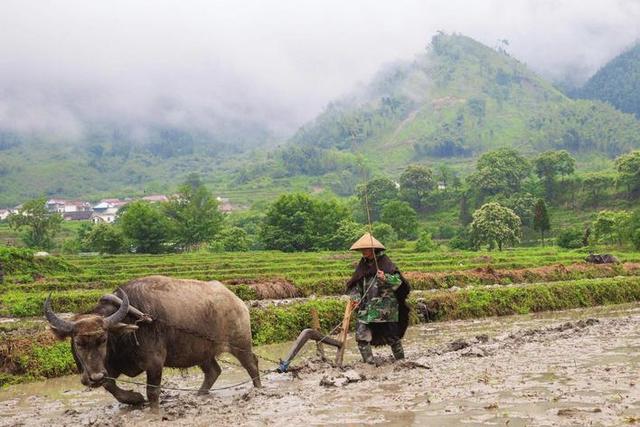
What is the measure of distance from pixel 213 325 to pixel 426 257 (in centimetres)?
4418

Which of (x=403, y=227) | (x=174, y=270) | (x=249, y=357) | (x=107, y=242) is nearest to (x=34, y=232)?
(x=107, y=242)

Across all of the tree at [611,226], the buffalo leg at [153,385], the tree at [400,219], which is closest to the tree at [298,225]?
the tree at [400,219]

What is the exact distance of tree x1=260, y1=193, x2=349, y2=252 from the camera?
81562 mm

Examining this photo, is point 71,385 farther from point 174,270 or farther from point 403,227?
point 403,227

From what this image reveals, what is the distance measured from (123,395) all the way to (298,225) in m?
72.0

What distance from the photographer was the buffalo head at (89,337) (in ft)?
30.5

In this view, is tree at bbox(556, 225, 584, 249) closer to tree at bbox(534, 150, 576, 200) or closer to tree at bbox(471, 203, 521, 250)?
tree at bbox(471, 203, 521, 250)

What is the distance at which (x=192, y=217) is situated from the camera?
9994 cm

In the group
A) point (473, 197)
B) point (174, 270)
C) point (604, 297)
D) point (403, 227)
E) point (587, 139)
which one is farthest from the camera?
point (587, 139)

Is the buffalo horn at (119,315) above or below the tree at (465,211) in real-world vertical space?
below

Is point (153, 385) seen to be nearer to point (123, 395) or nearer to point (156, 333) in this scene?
point (123, 395)

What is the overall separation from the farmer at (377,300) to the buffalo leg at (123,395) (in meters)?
4.63

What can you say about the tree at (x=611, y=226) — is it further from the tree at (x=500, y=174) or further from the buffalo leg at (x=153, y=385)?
the buffalo leg at (x=153, y=385)

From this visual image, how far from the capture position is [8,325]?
18719 millimetres
